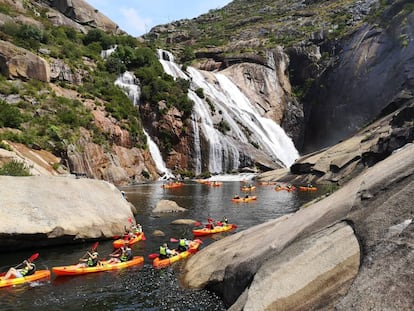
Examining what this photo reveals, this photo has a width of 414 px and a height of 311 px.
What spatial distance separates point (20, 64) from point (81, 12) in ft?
155

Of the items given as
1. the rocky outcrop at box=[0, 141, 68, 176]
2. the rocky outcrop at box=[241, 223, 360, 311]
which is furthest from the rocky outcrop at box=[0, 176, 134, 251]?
the rocky outcrop at box=[241, 223, 360, 311]

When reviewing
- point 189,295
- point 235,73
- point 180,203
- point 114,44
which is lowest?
point 180,203

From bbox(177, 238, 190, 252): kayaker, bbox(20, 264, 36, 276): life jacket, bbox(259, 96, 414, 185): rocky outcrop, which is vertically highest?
bbox(20, 264, 36, 276): life jacket

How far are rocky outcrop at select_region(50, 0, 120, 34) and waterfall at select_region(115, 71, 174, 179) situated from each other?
1223 inches

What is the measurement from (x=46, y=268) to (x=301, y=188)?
3400cm

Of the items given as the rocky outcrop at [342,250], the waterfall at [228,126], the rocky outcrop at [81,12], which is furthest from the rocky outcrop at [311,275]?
the rocky outcrop at [81,12]

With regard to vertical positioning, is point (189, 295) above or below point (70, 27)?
below

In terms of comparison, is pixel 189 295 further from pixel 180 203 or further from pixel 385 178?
pixel 180 203

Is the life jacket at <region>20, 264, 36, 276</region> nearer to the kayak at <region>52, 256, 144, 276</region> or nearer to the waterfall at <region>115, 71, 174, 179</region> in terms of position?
the kayak at <region>52, 256, 144, 276</region>

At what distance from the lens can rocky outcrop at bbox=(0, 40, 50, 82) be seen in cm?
4941

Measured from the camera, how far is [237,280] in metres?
11.7

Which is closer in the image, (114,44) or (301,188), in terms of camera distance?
(301,188)

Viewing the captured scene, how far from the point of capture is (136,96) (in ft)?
215

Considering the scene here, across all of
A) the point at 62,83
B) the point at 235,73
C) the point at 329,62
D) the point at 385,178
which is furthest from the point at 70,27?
the point at 385,178
